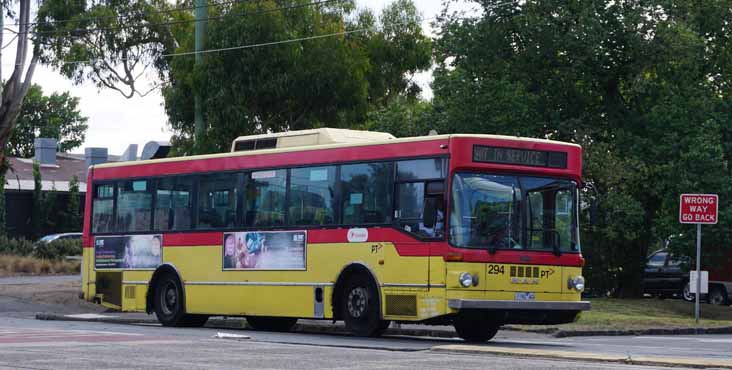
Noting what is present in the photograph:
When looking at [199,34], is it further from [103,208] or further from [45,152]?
[45,152]

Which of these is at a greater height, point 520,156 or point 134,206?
point 520,156

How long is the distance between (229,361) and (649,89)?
2478 centimetres

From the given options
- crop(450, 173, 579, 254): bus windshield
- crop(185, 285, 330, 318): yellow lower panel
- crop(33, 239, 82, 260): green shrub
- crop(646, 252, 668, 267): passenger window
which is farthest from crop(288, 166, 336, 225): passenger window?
crop(33, 239, 82, 260): green shrub

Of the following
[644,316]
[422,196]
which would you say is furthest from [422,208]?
[644,316]

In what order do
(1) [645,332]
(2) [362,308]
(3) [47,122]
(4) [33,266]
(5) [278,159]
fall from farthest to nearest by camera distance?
1. (3) [47,122]
2. (4) [33,266]
3. (1) [645,332]
4. (5) [278,159]
5. (2) [362,308]

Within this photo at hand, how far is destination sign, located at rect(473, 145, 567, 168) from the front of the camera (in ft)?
65.2

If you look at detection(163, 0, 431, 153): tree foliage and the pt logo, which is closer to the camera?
the pt logo

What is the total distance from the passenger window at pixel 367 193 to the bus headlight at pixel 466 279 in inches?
66.1

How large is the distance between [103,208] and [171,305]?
9.77 ft

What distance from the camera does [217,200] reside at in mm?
24094

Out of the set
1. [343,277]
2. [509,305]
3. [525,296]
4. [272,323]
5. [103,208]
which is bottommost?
[272,323]

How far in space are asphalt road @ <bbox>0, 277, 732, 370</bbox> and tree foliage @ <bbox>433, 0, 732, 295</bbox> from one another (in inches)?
496

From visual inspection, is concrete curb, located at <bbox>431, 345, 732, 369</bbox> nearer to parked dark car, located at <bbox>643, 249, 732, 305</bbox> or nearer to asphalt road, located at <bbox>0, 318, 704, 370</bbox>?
asphalt road, located at <bbox>0, 318, 704, 370</bbox>

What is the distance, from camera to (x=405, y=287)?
20172 millimetres
